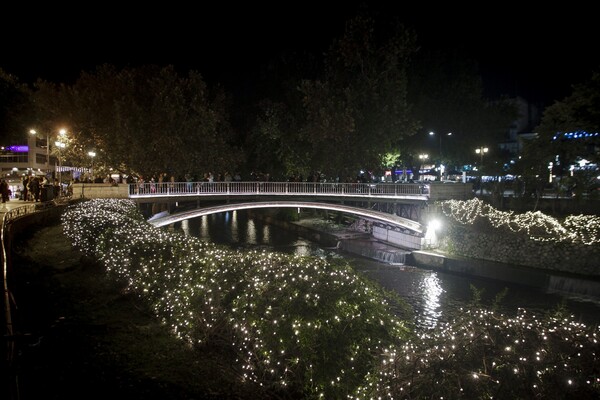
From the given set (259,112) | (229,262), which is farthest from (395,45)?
(229,262)

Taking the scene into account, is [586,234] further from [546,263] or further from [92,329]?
[92,329]

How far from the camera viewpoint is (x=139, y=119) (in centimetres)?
3095

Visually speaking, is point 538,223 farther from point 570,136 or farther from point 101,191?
point 101,191

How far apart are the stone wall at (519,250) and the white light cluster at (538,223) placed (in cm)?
38

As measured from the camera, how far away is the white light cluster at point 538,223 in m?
22.4

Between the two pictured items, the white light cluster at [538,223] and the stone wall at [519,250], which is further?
the white light cluster at [538,223]

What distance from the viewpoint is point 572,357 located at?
5.05 m

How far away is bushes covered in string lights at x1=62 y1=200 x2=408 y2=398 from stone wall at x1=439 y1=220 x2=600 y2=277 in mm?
16566

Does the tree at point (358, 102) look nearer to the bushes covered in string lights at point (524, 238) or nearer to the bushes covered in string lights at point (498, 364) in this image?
the bushes covered in string lights at point (524, 238)

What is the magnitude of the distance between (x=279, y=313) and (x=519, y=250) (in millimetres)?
19693

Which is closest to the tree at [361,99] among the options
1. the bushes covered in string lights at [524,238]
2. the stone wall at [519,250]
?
the bushes covered in string lights at [524,238]

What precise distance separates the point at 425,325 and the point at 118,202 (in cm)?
1498

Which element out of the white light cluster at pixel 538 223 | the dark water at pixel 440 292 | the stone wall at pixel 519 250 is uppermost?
the white light cluster at pixel 538 223

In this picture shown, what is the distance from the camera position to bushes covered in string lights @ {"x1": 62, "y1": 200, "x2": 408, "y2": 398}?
725 centimetres
